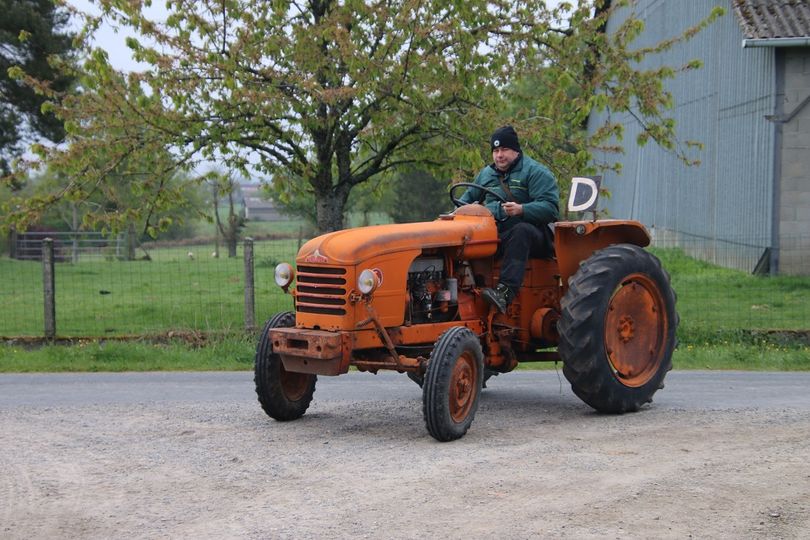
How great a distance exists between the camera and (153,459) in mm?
7094

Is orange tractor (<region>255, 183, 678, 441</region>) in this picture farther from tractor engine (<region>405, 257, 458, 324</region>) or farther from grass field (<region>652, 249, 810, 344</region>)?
grass field (<region>652, 249, 810, 344</region>)

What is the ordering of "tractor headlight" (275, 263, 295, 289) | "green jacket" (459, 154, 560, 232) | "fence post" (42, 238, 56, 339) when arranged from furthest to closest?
"fence post" (42, 238, 56, 339) < "green jacket" (459, 154, 560, 232) < "tractor headlight" (275, 263, 295, 289)

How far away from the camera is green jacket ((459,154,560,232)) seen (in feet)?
27.5

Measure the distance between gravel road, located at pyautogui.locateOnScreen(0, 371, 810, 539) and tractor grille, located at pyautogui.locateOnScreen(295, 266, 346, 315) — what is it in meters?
0.90

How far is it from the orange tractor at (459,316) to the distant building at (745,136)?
33.8 ft

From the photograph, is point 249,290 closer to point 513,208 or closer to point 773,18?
point 513,208

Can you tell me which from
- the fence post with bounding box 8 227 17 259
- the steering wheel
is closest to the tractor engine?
the steering wheel

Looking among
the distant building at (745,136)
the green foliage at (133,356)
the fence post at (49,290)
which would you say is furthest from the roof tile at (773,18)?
the fence post at (49,290)

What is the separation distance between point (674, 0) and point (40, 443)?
24382mm

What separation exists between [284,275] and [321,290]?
0.44m

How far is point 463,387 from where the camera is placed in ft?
25.2

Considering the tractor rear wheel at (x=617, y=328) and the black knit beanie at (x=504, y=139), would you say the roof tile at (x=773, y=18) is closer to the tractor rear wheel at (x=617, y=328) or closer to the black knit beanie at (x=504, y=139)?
the tractor rear wheel at (x=617, y=328)

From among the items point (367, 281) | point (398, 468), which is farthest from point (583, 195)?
point (398, 468)

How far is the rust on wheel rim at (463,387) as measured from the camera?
759 centimetres
